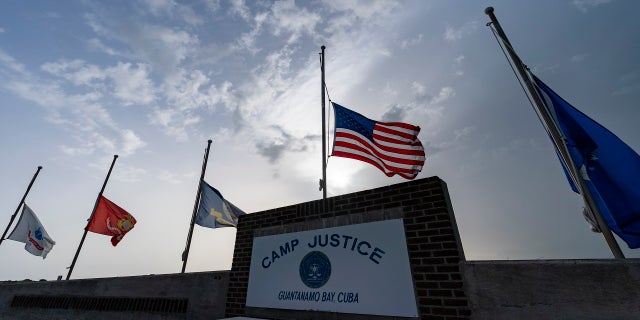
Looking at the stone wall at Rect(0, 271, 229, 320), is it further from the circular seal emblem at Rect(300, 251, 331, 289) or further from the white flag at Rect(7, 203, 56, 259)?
the white flag at Rect(7, 203, 56, 259)

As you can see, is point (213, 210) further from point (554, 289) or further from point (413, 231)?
point (554, 289)

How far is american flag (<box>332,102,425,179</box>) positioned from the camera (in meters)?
6.62

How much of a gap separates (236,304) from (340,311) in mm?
2568

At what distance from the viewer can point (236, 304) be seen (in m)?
6.04

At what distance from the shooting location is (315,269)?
5180mm

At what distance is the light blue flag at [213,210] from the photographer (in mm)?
10688

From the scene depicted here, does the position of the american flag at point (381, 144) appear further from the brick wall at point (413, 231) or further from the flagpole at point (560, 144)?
the flagpole at point (560, 144)

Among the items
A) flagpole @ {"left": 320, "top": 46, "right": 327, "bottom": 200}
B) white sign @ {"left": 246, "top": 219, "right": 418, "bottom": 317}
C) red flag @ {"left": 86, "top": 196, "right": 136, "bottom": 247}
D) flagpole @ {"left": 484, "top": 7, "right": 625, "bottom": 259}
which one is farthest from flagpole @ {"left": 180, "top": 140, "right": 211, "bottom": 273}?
flagpole @ {"left": 484, "top": 7, "right": 625, "bottom": 259}

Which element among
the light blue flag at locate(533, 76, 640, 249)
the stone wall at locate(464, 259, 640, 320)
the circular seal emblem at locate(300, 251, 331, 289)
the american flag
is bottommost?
the stone wall at locate(464, 259, 640, 320)

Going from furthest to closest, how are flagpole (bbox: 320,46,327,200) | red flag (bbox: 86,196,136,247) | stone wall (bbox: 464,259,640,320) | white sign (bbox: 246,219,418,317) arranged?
red flag (bbox: 86,196,136,247), flagpole (bbox: 320,46,327,200), white sign (bbox: 246,219,418,317), stone wall (bbox: 464,259,640,320)

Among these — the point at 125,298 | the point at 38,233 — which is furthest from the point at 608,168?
the point at 38,233

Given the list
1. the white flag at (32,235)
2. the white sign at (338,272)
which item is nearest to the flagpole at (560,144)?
the white sign at (338,272)

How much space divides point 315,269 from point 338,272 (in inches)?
19.5

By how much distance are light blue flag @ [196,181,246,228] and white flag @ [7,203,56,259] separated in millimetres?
8974
